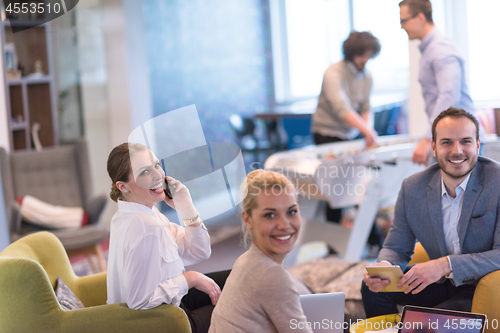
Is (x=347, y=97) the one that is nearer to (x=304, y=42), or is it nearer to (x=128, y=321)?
(x=128, y=321)

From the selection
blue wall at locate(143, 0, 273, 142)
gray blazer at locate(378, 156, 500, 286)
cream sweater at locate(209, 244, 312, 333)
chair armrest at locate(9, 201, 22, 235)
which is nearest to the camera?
cream sweater at locate(209, 244, 312, 333)

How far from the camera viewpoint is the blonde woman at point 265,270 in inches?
43.0

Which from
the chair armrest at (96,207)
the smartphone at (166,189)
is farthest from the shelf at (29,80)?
the smartphone at (166,189)

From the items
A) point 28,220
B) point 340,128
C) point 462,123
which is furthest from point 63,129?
point 462,123

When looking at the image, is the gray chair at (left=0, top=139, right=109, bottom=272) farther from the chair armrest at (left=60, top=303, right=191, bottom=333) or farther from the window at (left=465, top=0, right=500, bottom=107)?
the window at (left=465, top=0, right=500, bottom=107)

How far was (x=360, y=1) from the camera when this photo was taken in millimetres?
6145

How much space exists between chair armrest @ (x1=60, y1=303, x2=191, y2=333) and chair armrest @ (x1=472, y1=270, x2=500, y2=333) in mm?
846

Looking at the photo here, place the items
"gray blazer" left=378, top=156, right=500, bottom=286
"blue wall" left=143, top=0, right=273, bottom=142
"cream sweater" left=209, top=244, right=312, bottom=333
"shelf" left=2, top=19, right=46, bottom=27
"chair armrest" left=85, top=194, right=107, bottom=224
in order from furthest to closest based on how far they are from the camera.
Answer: "blue wall" left=143, top=0, right=273, bottom=142 < "shelf" left=2, top=19, right=46, bottom=27 < "chair armrest" left=85, top=194, right=107, bottom=224 < "gray blazer" left=378, top=156, right=500, bottom=286 < "cream sweater" left=209, top=244, right=312, bottom=333

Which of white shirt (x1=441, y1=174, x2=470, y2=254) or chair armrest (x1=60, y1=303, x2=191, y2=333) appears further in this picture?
white shirt (x1=441, y1=174, x2=470, y2=254)

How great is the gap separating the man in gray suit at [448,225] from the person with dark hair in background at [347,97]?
1.34 metres

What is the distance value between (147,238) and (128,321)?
240 mm

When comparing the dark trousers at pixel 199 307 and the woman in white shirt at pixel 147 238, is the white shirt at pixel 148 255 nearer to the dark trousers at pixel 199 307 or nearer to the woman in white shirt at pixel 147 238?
the woman in white shirt at pixel 147 238

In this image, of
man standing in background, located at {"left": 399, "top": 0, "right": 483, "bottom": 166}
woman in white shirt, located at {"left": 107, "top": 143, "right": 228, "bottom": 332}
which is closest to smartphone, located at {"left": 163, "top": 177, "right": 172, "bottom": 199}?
woman in white shirt, located at {"left": 107, "top": 143, "right": 228, "bottom": 332}

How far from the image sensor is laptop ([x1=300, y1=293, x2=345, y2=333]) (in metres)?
1.39
